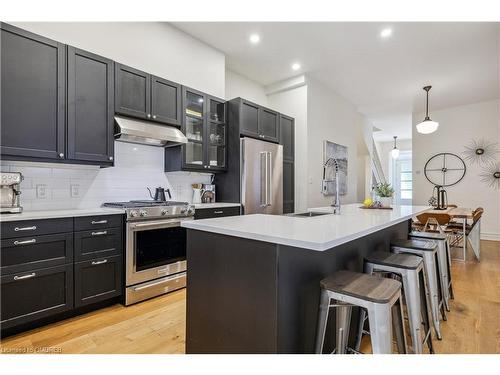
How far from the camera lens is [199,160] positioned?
→ 3664 millimetres

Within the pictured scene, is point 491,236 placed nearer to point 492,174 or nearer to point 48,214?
point 492,174

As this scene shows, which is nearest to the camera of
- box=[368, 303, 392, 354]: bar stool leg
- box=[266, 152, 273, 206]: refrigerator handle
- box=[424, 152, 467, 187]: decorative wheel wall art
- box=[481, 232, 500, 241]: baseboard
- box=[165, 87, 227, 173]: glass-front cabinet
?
box=[368, 303, 392, 354]: bar stool leg

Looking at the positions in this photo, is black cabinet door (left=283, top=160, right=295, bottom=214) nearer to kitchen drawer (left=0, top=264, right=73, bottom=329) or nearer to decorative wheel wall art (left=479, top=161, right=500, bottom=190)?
kitchen drawer (left=0, top=264, right=73, bottom=329)

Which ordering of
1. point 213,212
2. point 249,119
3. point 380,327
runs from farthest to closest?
point 249,119
point 213,212
point 380,327

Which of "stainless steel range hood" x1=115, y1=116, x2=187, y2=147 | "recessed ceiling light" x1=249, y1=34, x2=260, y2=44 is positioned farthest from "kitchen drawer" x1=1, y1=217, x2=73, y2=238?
"recessed ceiling light" x1=249, y1=34, x2=260, y2=44

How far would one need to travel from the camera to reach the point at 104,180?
297 centimetres

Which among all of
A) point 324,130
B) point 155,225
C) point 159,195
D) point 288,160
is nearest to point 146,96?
point 159,195

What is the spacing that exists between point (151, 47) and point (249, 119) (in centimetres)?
154

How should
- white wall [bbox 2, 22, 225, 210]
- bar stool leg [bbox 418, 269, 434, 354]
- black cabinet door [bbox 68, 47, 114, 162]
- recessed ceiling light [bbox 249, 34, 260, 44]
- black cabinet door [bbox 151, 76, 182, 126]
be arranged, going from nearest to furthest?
bar stool leg [bbox 418, 269, 434, 354] → black cabinet door [bbox 68, 47, 114, 162] → white wall [bbox 2, 22, 225, 210] → black cabinet door [bbox 151, 76, 182, 126] → recessed ceiling light [bbox 249, 34, 260, 44]

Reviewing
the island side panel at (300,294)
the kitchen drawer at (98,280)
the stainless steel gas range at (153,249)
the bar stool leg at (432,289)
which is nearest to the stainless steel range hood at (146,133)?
the stainless steel gas range at (153,249)

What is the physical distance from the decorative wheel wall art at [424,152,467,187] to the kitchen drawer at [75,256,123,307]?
288 inches

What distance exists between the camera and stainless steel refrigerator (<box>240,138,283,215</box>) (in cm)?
383

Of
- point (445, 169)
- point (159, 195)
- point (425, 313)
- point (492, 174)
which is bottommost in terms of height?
point (425, 313)
